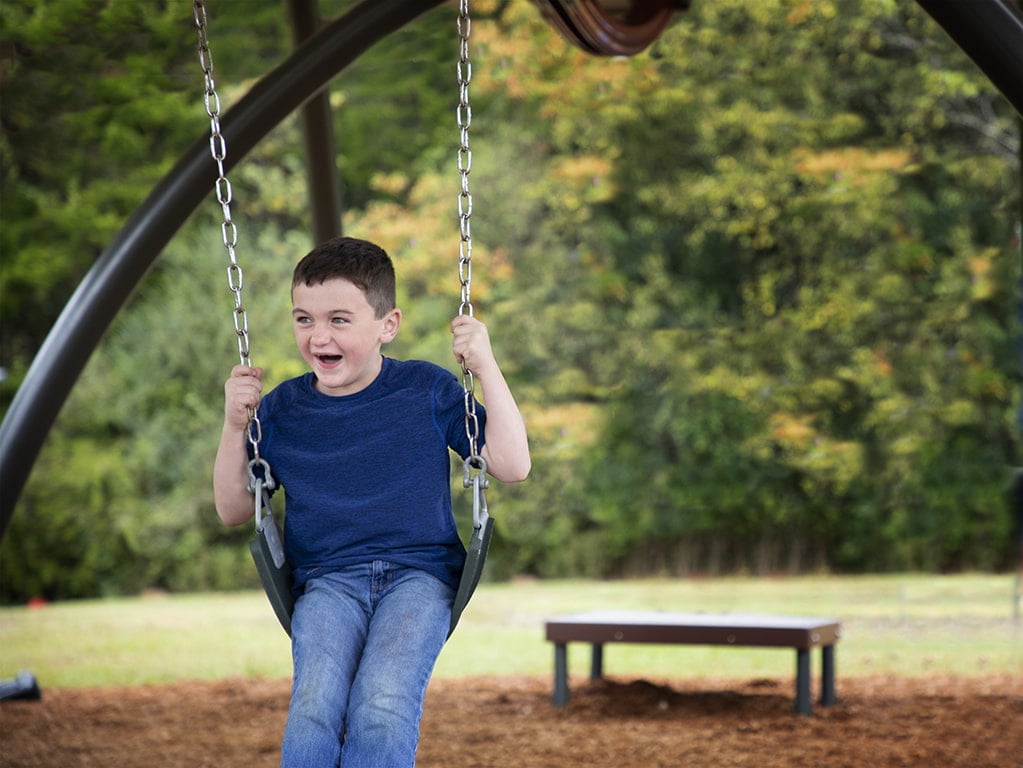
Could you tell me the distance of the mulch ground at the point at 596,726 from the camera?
5.07 metres

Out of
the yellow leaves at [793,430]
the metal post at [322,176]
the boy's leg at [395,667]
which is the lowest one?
the boy's leg at [395,667]

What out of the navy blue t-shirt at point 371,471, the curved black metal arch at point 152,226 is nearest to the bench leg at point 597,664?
the curved black metal arch at point 152,226

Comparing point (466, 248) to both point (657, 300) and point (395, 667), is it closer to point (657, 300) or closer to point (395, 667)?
point (395, 667)

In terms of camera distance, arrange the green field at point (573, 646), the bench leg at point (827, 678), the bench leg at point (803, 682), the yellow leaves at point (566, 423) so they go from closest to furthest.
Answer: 1. the bench leg at point (803, 682)
2. the bench leg at point (827, 678)
3. the green field at point (573, 646)
4. the yellow leaves at point (566, 423)

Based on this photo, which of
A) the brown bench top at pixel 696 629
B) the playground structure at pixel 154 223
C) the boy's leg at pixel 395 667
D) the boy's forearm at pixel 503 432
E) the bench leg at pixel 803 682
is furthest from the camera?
the bench leg at pixel 803 682

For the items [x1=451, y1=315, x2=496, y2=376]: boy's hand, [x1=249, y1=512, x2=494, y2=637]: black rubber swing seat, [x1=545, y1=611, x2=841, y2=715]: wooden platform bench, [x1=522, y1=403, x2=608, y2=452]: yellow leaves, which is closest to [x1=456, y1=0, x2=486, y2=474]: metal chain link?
[x1=451, y1=315, x2=496, y2=376]: boy's hand

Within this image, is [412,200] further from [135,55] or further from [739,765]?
[739,765]

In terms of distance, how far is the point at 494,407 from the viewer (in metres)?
2.86

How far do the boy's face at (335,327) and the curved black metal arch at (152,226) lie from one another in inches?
72.1

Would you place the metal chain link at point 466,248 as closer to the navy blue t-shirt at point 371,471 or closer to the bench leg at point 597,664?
the navy blue t-shirt at point 371,471

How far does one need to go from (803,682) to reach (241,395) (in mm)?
3636

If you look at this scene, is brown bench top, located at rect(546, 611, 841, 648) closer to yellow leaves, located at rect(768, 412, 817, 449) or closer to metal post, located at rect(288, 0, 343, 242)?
metal post, located at rect(288, 0, 343, 242)

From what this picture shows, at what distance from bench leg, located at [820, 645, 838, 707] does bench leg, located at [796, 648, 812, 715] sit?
197mm

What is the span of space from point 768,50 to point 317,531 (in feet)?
32.5
